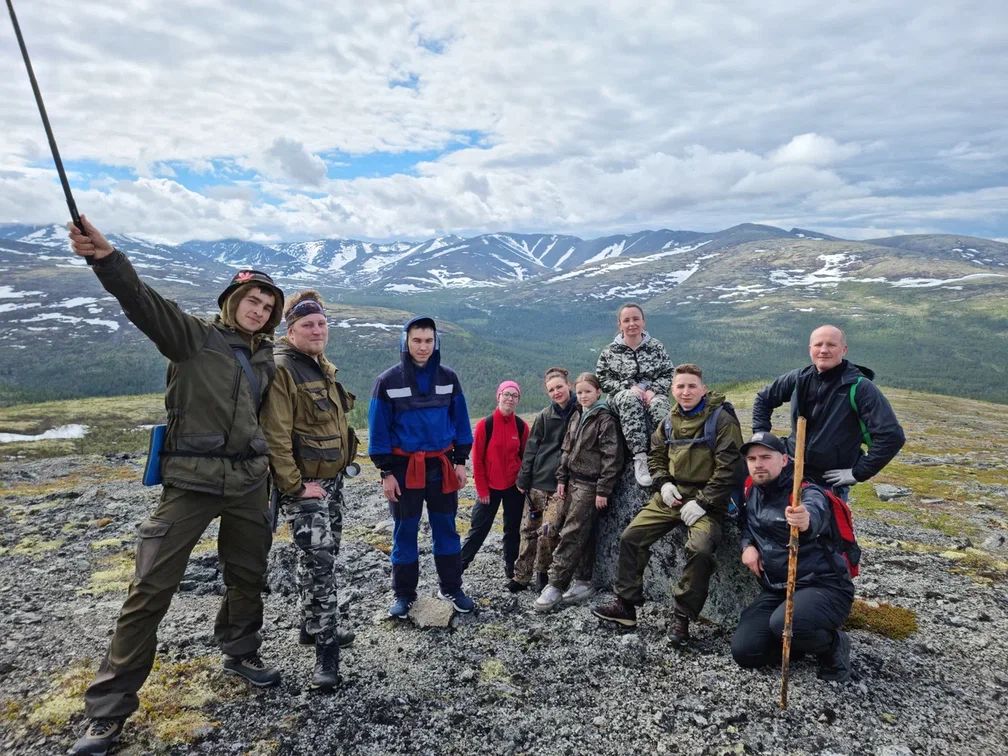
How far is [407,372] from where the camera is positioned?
813cm

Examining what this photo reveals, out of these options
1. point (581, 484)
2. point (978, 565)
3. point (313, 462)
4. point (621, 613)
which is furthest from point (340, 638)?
point (978, 565)

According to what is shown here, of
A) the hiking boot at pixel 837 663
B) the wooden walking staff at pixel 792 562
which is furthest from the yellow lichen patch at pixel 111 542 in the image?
the hiking boot at pixel 837 663

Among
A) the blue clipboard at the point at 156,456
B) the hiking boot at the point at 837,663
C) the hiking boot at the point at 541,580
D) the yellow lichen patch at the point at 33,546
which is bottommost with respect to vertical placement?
the yellow lichen patch at the point at 33,546

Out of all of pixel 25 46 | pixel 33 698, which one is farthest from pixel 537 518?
pixel 25 46

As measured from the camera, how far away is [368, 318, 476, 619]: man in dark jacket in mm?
8039

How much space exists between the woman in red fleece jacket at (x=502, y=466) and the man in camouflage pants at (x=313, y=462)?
341 centimetres

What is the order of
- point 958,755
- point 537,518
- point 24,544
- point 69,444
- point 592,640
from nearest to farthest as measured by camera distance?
point 958,755 → point 592,640 → point 537,518 → point 24,544 → point 69,444

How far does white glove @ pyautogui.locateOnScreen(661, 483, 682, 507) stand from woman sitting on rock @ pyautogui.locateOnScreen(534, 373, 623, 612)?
92 cm

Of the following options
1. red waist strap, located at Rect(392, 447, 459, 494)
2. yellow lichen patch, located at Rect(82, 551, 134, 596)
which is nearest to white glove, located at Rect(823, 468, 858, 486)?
red waist strap, located at Rect(392, 447, 459, 494)

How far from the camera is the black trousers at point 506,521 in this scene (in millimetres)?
10203

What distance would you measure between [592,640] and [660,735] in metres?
2.02

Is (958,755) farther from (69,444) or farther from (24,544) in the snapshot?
(69,444)

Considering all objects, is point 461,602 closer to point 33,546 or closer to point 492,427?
point 492,427

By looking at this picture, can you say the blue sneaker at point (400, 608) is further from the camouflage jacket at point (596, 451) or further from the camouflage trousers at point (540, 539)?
the camouflage jacket at point (596, 451)
